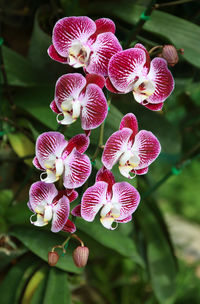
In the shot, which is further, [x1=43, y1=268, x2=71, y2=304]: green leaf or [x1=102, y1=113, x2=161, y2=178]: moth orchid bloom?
[x1=43, y1=268, x2=71, y2=304]: green leaf

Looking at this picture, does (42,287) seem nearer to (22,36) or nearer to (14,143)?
(14,143)

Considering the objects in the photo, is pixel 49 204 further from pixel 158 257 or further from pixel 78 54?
pixel 158 257

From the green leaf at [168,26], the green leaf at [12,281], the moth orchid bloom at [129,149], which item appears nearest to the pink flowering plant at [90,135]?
the moth orchid bloom at [129,149]

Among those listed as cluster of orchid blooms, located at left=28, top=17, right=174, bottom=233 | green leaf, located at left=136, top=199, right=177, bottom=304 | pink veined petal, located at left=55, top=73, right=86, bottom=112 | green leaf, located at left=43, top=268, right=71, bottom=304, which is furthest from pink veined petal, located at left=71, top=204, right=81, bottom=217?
green leaf, located at left=136, top=199, right=177, bottom=304

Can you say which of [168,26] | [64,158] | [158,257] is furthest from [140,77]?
[158,257]

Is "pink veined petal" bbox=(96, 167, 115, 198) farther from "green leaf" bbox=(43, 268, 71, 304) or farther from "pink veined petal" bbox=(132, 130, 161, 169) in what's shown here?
"green leaf" bbox=(43, 268, 71, 304)

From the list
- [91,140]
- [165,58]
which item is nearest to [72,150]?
→ [91,140]

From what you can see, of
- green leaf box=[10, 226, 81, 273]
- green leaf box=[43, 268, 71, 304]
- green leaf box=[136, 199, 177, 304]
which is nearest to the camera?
green leaf box=[10, 226, 81, 273]
